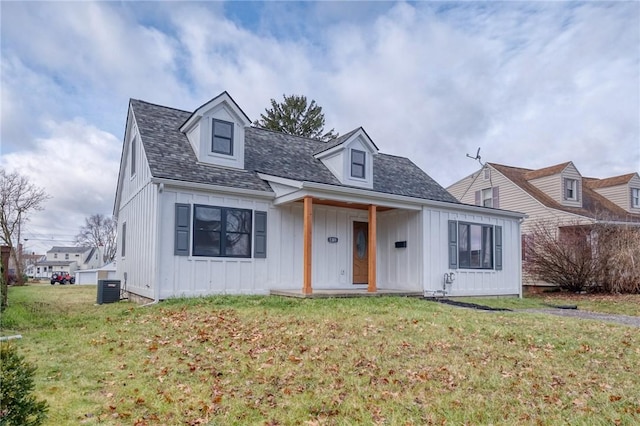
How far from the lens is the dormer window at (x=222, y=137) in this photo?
11945 millimetres

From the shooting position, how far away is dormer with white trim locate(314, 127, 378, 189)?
538 inches

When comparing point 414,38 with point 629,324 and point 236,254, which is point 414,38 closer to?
point 236,254

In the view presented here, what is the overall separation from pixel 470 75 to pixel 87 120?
1300cm

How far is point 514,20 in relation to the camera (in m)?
11.3

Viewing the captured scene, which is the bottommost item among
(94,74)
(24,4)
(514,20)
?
(24,4)

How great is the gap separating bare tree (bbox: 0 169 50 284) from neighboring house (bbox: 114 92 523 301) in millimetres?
19857

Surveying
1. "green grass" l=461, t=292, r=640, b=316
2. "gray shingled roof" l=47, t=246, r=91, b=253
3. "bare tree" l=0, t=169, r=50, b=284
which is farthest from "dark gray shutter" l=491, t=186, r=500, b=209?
"gray shingled roof" l=47, t=246, r=91, b=253

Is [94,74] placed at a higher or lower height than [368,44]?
lower

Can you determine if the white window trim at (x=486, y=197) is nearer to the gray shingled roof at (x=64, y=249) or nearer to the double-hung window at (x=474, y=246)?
the double-hung window at (x=474, y=246)

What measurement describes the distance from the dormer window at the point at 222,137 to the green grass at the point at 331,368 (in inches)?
206

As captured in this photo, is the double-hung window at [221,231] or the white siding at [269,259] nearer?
the white siding at [269,259]

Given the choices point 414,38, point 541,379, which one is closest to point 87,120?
point 414,38

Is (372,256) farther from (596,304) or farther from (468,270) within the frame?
(596,304)

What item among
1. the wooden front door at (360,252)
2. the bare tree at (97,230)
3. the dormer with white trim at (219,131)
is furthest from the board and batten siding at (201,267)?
the bare tree at (97,230)
